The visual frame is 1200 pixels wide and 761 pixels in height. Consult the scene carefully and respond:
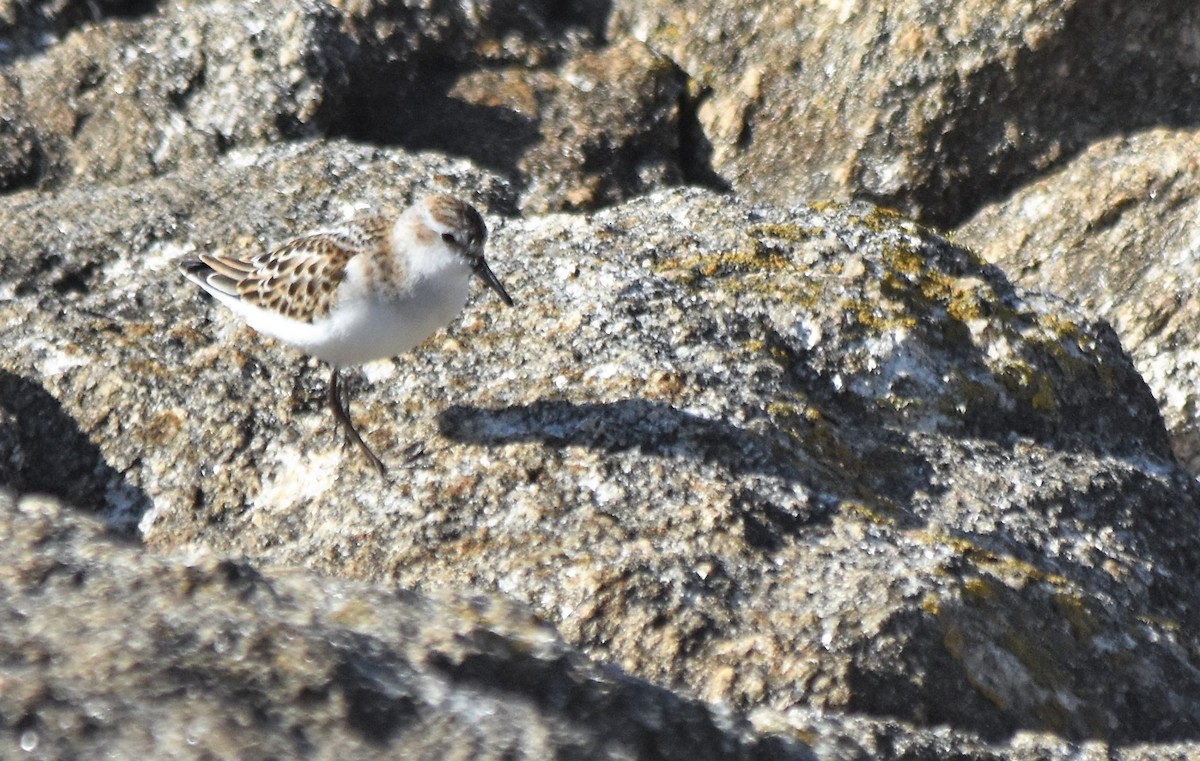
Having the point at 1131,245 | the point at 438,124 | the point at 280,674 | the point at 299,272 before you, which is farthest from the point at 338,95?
the point at 280,674

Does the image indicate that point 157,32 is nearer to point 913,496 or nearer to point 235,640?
point 913,496

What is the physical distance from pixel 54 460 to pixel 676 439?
9.22 feet

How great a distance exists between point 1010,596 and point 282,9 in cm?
635

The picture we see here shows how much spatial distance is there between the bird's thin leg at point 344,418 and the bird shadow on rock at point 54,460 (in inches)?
35.9

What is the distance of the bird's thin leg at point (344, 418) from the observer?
20.6 feet

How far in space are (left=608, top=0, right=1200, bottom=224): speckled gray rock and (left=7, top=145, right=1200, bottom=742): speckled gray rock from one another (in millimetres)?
2155

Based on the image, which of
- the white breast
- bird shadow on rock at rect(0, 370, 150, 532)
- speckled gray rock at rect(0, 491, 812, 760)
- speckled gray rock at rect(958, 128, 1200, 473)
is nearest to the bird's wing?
the white breast

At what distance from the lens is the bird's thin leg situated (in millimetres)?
6289

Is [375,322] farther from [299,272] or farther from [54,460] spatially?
[54,460]

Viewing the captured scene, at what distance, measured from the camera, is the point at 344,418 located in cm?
649

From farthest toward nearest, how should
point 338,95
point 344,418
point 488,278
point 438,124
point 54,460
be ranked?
point 438,124
point 338,95
point 488,278
point 54,460
point 344,418

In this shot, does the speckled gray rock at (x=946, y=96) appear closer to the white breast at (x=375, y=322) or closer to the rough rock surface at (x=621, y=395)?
the rough rock surface at (x=621, y=395)

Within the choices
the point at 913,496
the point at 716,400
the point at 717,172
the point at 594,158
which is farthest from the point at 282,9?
the point at 913,496

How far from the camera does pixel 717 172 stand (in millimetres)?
10258
